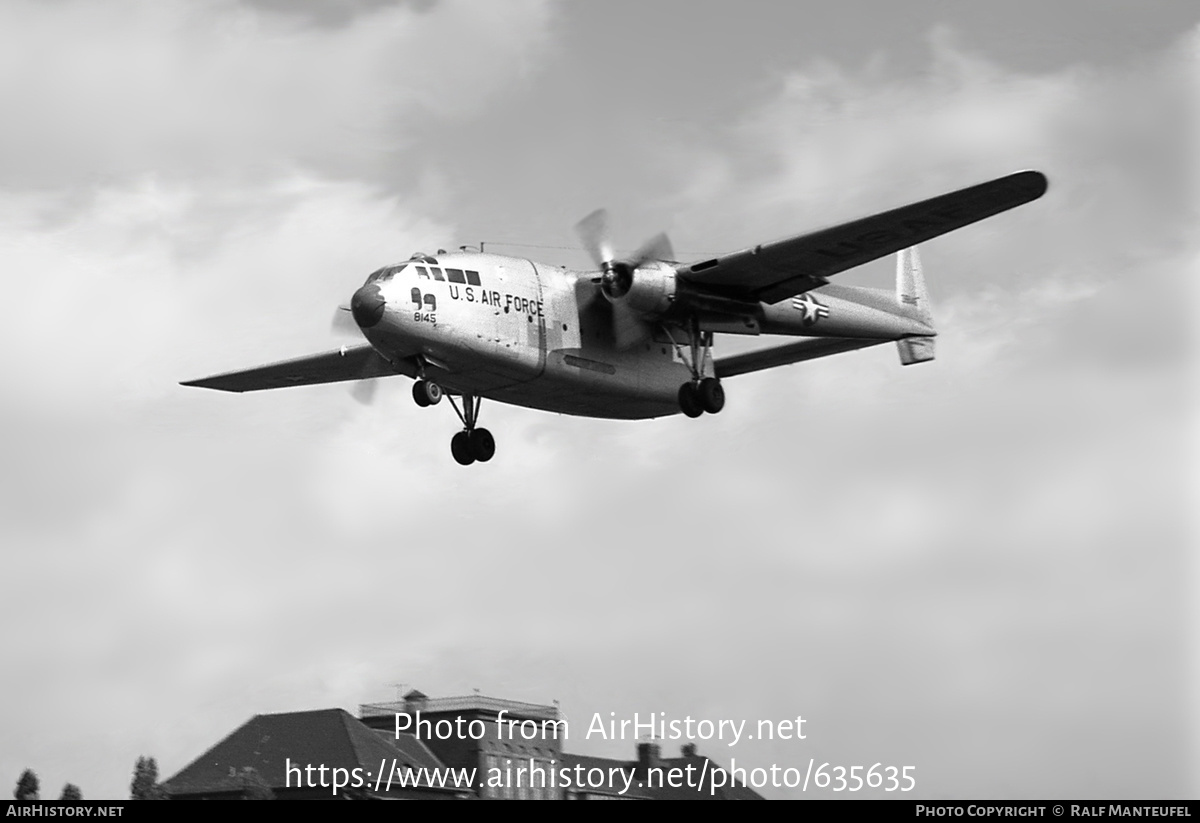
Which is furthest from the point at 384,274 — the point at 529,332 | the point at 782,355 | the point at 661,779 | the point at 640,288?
the point at 661,779

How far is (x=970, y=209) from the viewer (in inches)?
1334

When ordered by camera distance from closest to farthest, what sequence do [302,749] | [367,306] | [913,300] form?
[367,306] → [913,300] → [302,749]

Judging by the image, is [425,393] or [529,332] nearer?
[425,393]

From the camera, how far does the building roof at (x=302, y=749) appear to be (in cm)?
6316

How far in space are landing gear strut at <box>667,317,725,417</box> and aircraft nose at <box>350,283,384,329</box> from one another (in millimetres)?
6915

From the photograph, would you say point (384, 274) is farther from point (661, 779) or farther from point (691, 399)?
point (661, 779)

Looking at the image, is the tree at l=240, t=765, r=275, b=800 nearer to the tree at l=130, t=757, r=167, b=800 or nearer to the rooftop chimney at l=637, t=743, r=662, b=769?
the tree at l=130, t=757, r=167, b=800

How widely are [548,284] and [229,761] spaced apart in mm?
33946

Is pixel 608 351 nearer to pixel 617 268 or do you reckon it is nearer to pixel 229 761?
pixel 617 268

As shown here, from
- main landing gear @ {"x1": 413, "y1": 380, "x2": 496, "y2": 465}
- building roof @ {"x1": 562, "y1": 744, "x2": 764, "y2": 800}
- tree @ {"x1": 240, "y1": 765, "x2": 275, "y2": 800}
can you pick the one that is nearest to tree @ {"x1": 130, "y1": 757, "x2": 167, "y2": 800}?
tree @ {"x1": 240, "y1": 765, "x2": 275, "y2": 800}

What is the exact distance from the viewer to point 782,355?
130 feet

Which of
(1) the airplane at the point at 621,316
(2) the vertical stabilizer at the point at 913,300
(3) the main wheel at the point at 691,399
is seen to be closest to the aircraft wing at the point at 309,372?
(1) the airplane at the point at 621,316

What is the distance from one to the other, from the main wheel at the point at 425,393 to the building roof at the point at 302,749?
30.4 metres

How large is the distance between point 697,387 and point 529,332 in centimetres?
425
